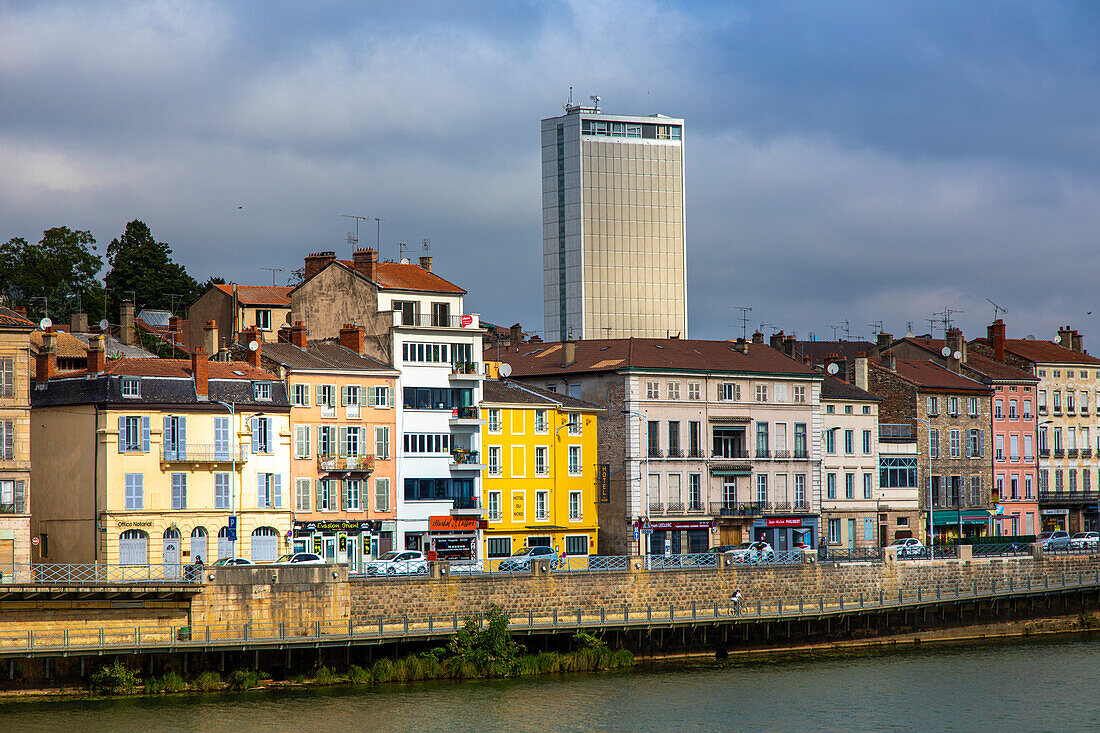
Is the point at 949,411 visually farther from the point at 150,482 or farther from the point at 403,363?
the point at 150,482

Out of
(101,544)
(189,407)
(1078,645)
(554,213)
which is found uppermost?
(554,213)

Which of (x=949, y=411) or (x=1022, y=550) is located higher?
(x=949, y=411)

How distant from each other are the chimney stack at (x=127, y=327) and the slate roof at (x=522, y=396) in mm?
21210

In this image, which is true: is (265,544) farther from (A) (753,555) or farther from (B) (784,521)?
(B) (784,521)

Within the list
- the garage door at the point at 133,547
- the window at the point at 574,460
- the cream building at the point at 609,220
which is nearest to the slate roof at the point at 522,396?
the window at the point at 574,460

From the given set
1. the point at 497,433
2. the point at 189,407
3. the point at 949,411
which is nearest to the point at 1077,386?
the point at 949,411

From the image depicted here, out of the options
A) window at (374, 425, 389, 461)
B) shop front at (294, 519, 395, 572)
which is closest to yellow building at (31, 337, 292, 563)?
shop front at (294, 519, 395, 572)

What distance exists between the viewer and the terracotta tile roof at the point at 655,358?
297ft

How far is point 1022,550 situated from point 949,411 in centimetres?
2218

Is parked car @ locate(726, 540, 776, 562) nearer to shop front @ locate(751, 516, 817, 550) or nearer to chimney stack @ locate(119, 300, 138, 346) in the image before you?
shop front @ locate(751, 516, 817, 550)

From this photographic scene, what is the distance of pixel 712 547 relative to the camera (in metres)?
89.7

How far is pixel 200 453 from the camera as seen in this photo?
72000mm

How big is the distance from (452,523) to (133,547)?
1765 centimetres

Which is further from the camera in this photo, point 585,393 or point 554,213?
point 554,213
